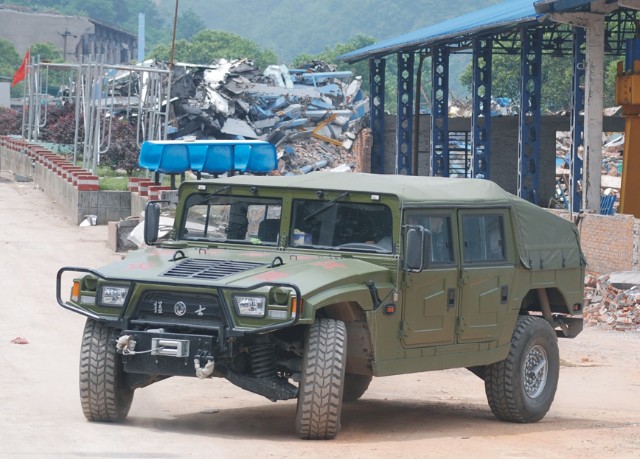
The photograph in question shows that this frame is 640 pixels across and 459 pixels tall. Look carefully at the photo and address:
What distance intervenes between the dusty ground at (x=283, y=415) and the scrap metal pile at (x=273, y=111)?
1532 inches

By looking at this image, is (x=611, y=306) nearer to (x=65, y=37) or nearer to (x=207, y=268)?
(x=207, y=268)

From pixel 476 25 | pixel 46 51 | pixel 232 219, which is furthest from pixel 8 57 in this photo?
pixel 232 219

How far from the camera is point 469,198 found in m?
11.5

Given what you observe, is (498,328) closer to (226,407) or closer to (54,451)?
(226,407)

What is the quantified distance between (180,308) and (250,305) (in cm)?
61

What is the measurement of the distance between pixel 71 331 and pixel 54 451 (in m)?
8.26

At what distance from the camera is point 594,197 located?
2995 cm

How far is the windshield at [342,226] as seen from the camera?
1070cm

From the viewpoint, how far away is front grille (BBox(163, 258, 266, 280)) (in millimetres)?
10023

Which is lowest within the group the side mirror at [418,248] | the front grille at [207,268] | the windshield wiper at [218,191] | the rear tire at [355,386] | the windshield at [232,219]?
the rear tire at [355,386]

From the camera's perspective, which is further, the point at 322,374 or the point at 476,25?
the point at 476,25

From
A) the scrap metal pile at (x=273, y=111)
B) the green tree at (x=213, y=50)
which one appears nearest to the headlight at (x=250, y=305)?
the scrap metal pile at (x=273, y=111)

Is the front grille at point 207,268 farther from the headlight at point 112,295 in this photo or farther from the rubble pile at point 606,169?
the rubble pile at point 606,169

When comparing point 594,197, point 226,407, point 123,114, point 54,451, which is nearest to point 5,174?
point 123,114
